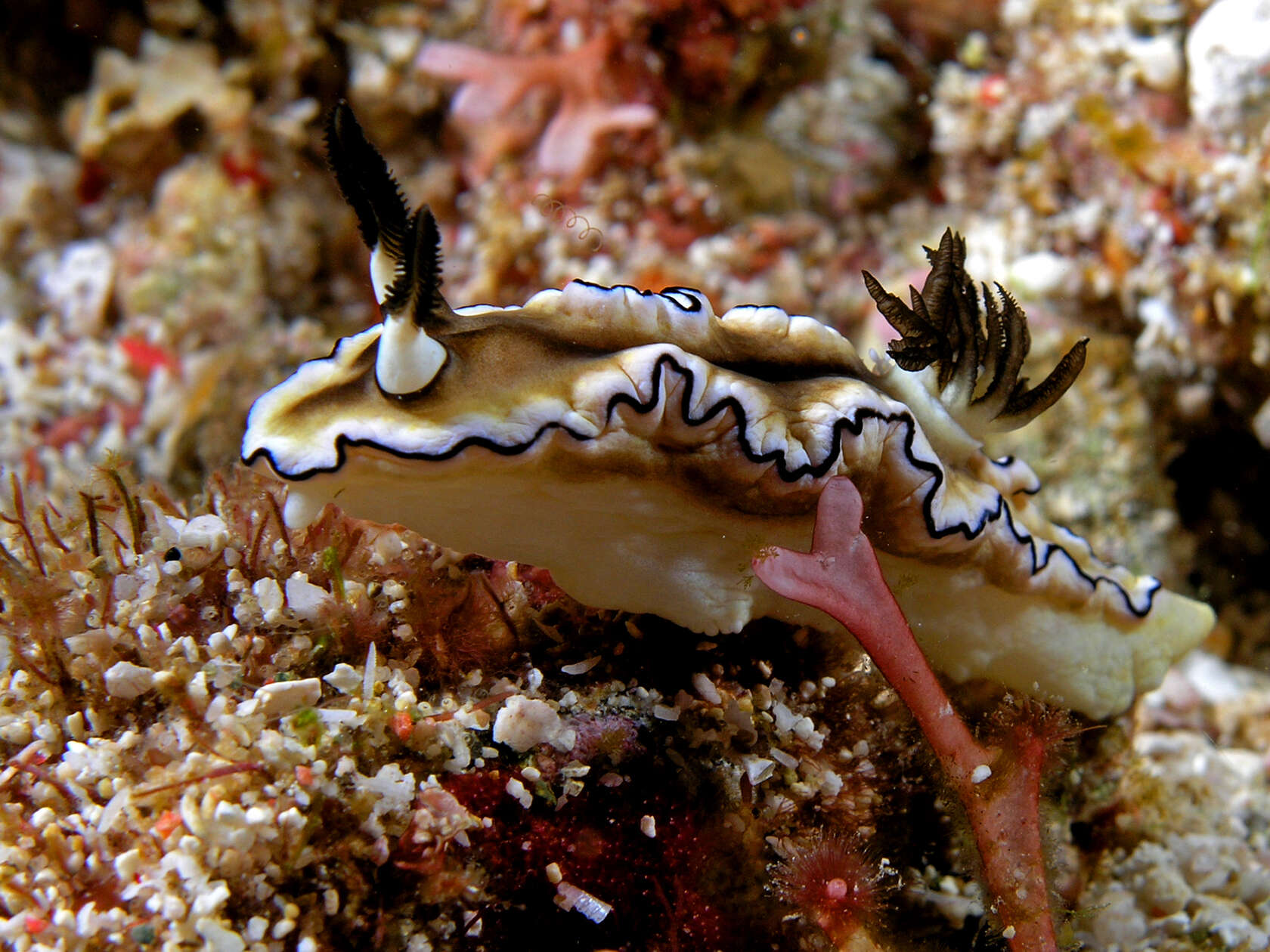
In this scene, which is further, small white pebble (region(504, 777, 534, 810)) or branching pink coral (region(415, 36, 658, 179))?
branching pink coral (region(415, 36, 658, 179))

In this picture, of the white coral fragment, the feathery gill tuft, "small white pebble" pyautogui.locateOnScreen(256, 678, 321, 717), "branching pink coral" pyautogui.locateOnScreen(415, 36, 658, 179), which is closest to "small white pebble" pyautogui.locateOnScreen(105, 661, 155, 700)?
"small white pebble" pyautogui.locateOnScreen(256, 678, 321, 717)

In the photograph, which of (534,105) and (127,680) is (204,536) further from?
(534,105)

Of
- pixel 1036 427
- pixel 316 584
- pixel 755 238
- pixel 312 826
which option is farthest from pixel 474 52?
pixel 312 826

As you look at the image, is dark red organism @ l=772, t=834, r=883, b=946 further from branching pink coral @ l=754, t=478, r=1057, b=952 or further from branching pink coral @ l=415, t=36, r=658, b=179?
branching pink coral @ l=415, t=36, r=658, b=179

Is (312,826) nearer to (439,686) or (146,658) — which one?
(439,686)

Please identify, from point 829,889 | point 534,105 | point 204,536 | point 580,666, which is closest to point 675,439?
point 580,666

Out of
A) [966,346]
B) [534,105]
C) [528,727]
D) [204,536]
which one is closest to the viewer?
[528,727]

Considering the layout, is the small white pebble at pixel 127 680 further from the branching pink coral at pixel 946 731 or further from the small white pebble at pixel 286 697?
the branching pink coral at pixel 946 731
